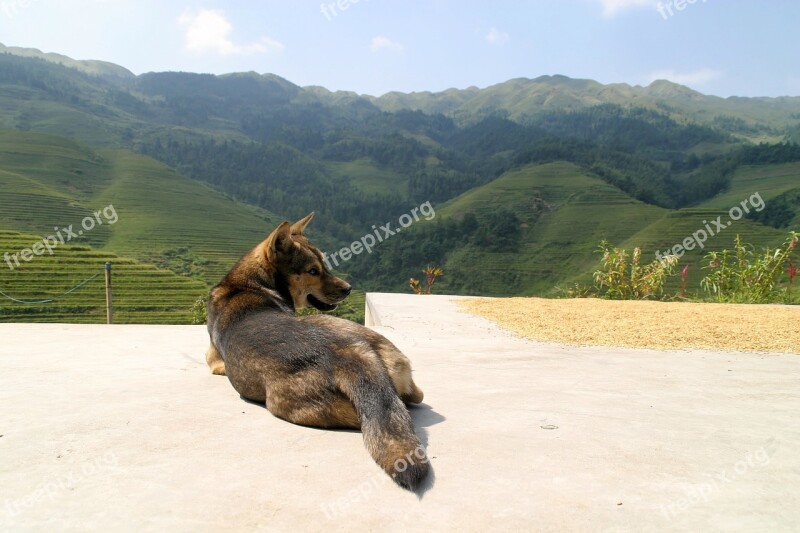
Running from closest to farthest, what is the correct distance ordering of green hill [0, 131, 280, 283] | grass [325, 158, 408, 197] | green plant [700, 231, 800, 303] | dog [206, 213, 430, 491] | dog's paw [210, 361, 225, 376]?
dog [206, 213, 430, 491], dog's paw [210, 361, 225, 376], green plant [700, 231, 800, 303], green hill [0, 131, 280, 283], grass [325, 158, 408, 197]

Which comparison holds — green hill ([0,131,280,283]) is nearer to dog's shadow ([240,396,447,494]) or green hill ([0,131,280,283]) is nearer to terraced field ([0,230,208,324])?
terraced field ([0,230,208,324])

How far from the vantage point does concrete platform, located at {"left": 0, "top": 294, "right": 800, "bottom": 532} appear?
6.59 feet

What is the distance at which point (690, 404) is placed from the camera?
356cm

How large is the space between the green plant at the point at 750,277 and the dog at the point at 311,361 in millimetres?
9421

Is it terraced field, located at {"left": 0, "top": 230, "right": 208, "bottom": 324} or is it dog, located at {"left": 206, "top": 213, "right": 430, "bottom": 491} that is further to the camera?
terraced field, located at {"left": 0, "top": 230, "right": 208, "bottom": 324}

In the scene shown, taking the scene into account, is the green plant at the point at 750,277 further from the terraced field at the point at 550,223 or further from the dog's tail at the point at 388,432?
the terraced field at the point at 550,223

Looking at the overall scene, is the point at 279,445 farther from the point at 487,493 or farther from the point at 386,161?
the point at 386,161

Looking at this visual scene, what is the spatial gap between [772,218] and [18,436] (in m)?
80.1

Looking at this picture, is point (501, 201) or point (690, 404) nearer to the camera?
point (690, 404)

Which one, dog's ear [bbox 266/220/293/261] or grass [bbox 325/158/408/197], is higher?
grass [bbox 325/158/408/197]

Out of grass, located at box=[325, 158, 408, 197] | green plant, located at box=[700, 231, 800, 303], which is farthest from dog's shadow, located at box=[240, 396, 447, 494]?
grass, located at box=[325, 158, 408, 197]

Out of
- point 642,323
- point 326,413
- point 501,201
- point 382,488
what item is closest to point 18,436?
point 326,413

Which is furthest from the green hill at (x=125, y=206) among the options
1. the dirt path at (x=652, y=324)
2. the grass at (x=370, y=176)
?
the dirt path at (x=652, y=324)

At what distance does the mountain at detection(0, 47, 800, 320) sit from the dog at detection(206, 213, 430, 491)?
45.4 meters
